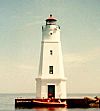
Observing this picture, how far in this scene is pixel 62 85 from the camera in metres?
49.8

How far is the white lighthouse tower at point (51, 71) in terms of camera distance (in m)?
49.5

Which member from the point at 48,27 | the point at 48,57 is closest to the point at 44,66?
the point at 48,57

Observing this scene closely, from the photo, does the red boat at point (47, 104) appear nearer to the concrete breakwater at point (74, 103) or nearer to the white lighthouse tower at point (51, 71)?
the concrete breakwater at point (74, 103)

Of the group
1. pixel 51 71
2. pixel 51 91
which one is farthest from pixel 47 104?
pixel 51 71

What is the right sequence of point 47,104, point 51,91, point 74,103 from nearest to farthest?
point 47,104 < point 74,103 < point 51,91

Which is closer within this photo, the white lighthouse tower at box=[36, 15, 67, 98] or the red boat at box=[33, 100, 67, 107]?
the red boat at box=[33, 100, 67, 107]

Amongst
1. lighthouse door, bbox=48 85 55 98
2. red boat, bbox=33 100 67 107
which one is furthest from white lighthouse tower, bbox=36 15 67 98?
red boat, bbox=33 100 67 107

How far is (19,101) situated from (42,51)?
6.77m

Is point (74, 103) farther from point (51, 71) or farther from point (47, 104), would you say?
point (51, 71)

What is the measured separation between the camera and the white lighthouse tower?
162 feet

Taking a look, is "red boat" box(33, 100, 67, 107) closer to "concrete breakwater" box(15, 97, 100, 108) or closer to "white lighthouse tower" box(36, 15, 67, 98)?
"concrete breakwater" box(15, 97, 100, 108)

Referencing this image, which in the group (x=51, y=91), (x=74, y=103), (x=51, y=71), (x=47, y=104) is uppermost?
(x=51, y=71)

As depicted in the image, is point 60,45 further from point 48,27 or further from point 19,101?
point 19,101

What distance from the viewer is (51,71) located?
1957 inches
